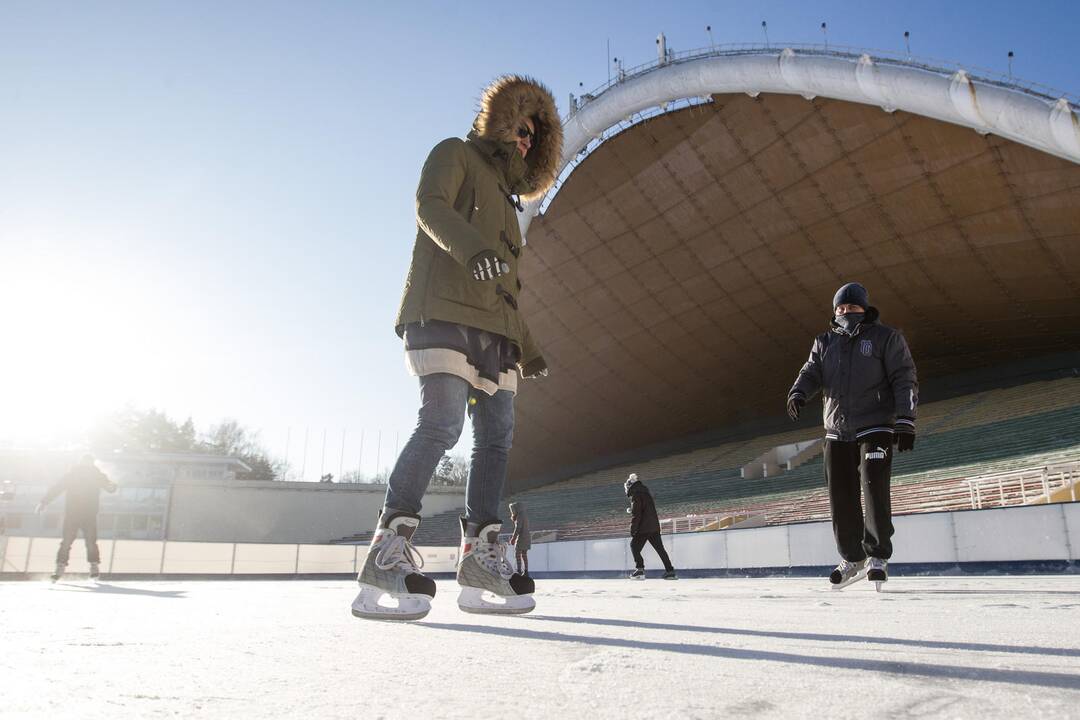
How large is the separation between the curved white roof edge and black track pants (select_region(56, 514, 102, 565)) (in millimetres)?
17345

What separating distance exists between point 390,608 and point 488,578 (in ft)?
1.64

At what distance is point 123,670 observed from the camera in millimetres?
1395

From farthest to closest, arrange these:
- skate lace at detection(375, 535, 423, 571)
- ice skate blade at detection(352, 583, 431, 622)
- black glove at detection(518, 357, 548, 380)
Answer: black glove at detection(518, 357, 548, 380), skate lace at detection(375, 535, 423, 571), ice skate blade at detection(352, 583, 431, 622)

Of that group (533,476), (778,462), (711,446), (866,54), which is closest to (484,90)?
(866,54)

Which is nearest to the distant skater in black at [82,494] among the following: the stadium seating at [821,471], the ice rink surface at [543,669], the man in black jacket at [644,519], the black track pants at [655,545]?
the man in black jacket at [644,519]

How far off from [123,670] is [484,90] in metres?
2.65

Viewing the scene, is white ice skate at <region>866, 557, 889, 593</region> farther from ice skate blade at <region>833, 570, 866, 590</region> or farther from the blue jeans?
the blue jeans

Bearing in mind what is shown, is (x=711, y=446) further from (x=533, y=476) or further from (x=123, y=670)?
(x=123, y=670)

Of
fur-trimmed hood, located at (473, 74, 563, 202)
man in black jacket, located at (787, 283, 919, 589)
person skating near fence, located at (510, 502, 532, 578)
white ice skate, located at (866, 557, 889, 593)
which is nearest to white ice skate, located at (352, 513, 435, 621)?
fur-trimmed hood, located at (473, 74, 563, 202)

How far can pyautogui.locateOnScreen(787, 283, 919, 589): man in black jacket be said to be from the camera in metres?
4.69

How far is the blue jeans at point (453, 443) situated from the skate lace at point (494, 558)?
100mm

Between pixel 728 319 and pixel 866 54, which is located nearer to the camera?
pixel 866 54

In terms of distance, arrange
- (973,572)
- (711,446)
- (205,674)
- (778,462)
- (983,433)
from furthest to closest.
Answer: (711,446) < (778,462) < (983,433) < (973,572) < (205,674)

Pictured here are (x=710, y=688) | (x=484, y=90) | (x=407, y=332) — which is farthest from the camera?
(x=484, y=90)
